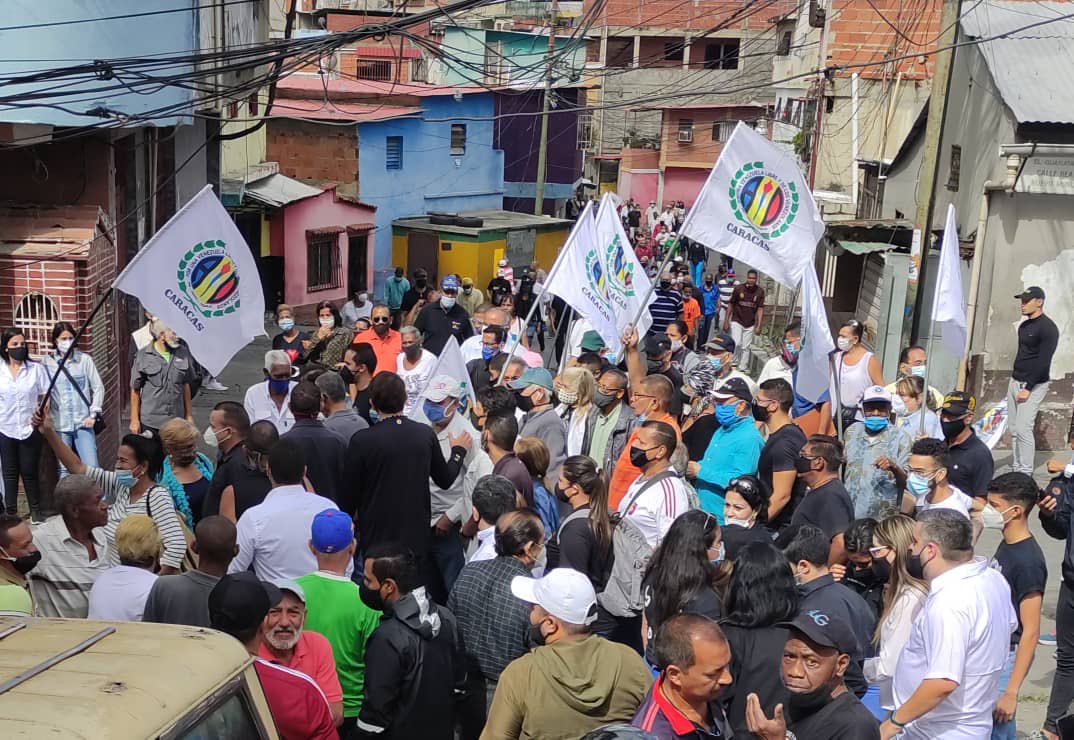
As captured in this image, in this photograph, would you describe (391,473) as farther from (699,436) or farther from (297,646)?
(699,436)

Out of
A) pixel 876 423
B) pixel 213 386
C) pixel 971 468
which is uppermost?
pixel 876 423

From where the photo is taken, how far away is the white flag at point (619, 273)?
10.3 metres

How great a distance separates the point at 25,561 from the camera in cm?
528

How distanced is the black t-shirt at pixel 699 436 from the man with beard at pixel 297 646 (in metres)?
4.43

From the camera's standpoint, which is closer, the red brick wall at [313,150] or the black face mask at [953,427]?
the black face mask at [953,427]

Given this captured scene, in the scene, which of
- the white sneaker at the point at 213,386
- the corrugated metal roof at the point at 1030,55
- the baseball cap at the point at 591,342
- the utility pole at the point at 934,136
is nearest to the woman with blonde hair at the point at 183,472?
the baseball cap at the point at 591,342

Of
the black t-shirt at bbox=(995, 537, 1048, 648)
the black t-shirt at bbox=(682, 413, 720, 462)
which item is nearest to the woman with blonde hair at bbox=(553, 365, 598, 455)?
the black t-shirt at bbox=(682, 413, 720, 462)

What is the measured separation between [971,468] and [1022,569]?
228cm

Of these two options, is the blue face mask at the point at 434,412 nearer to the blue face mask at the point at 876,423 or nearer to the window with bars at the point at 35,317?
the blue face mask at the point at 876,423

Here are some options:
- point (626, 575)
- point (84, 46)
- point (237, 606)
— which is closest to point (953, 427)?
point (626, 575)

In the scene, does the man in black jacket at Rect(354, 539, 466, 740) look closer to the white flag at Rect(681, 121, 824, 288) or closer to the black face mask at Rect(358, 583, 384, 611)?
the black face mask at Rect(358, 583, 384, 611)

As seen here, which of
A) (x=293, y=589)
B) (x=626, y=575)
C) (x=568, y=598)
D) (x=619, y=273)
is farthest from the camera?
(x=619, y=273)

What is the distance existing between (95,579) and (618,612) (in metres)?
2.44

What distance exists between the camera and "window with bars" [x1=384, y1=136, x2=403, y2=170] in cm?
3091
